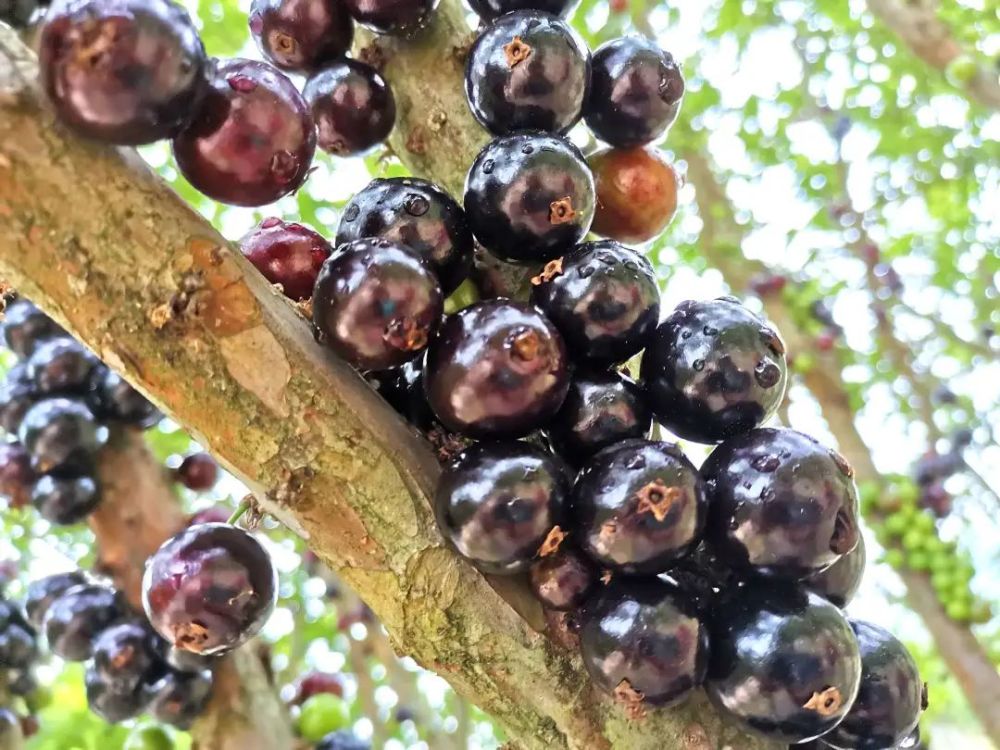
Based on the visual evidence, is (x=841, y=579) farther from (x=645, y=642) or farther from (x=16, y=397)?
(x=16, y=397)

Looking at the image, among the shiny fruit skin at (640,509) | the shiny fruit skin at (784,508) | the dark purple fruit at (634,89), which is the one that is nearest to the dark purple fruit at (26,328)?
the dark purple fruit at (634,89)

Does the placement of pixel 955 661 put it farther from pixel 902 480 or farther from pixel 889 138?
pixel 889 138

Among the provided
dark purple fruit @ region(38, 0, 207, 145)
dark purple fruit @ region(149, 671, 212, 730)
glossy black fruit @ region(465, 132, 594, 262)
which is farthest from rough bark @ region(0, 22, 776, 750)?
dark purple fruit @ region(149, 671, 212, 730)

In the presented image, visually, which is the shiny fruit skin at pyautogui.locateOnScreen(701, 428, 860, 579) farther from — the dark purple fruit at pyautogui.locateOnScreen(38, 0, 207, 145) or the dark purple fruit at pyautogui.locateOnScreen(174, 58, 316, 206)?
the dark purple fruit at pyautogui.locateOnScreen(38, 0, 207, 145)

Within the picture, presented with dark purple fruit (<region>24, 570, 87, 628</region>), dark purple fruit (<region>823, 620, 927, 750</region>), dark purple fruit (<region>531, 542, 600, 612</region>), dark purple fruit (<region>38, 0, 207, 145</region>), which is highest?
dark purple fruit (<region>38, 0, 207, 145</region>)

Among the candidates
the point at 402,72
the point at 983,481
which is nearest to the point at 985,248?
the point at 983,481

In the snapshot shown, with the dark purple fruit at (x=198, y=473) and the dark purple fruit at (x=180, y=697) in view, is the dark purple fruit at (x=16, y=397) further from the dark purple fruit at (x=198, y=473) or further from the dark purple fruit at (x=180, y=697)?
the dark purple fruit at (x=180, y=697)
